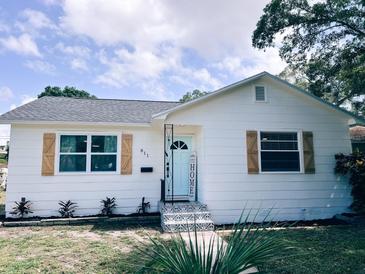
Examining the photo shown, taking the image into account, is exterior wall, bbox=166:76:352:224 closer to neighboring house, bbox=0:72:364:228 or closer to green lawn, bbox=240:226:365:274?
neighboring house, bbox=0:72:364:228

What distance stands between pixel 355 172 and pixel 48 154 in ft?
32.1

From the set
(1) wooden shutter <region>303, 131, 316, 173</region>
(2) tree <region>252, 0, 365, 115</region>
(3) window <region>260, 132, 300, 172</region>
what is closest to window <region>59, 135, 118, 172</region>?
(3) window <region>260, 132, 300, 172</region>

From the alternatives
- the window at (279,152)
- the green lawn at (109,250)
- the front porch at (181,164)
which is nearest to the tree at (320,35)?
the window at (279,152)

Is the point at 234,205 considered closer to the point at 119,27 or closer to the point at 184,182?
the point at 184,182

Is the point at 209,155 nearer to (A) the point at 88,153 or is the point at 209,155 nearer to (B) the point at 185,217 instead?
(B) the point at 185,217

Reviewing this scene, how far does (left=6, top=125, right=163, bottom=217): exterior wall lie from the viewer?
8.02 meters

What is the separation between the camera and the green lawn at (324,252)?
4297mm

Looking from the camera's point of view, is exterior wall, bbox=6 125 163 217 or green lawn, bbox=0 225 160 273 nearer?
green lawn, bbox=0 225 160 273

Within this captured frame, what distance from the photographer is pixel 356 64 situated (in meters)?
9.11

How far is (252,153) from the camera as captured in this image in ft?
26.5

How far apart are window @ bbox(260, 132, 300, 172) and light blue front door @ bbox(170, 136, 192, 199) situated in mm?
2571

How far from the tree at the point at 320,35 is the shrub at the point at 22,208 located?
954 cm

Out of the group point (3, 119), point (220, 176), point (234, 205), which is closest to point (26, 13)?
point (3, 119)

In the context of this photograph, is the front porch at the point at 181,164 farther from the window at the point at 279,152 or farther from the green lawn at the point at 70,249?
the window at the point at 279,152
